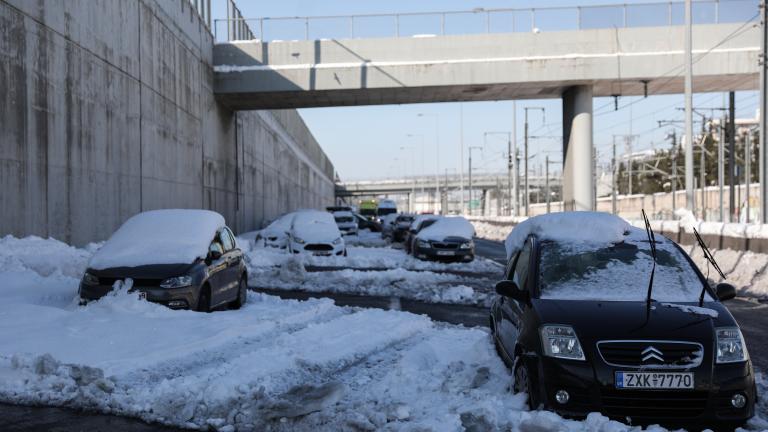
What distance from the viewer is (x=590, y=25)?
29.9 metres

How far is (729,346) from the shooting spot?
201 inches

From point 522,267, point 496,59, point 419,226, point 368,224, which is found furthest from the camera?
point 368,224

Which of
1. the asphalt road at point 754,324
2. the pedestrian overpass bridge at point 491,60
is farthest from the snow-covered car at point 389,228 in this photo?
the asphalt road at point 754,324

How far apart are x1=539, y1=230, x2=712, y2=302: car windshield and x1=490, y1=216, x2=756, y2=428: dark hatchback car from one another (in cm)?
2

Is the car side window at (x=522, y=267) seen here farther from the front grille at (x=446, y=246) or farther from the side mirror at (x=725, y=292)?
the front grille at (x=446, y=246)

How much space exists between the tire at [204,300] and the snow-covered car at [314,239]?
11.8 metres

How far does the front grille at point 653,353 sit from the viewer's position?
4930mm

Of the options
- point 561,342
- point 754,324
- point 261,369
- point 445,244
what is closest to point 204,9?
point 445,244

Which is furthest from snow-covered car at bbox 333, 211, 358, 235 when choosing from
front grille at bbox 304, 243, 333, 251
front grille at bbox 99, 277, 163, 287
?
front grille at bbox 99, 277, 163, 287

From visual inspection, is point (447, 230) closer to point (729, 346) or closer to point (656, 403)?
point (729, 346)

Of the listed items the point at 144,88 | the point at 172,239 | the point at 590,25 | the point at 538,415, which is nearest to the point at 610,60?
the point at 590,25

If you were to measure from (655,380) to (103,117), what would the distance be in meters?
16.5

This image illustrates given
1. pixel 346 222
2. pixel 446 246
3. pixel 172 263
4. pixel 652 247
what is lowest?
pixel 446 246

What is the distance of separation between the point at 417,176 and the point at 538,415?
401ft
